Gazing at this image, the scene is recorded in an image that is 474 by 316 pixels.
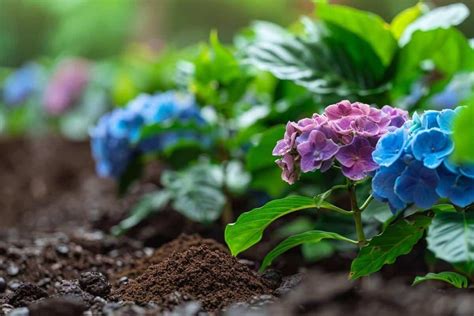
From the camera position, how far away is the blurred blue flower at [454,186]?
117cm

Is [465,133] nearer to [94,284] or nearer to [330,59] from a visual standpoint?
[94,284]

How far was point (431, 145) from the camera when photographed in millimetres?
1157

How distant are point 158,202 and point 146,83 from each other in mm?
1390

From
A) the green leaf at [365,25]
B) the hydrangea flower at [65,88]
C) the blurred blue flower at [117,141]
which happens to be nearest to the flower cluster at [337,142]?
the green leaf at [365,25]

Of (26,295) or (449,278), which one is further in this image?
(26,295)

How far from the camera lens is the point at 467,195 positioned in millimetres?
1178

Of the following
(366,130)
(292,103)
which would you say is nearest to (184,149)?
(292,103)

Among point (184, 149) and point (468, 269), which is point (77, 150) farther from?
point (468, 269)

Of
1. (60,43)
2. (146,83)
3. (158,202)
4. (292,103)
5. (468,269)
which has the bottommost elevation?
(468,269)

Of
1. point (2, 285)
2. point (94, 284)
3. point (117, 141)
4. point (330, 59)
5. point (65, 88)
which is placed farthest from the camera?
point (65, 88)

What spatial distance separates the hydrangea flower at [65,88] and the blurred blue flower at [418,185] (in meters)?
2.91

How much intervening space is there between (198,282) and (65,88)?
2.73 meters

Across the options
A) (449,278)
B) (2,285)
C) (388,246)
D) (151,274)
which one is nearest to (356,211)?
(388,246)

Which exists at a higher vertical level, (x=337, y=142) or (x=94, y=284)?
(x=337, y=142)
